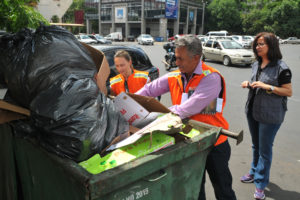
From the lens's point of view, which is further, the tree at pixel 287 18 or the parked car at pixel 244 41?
the tree at pixel 287 18

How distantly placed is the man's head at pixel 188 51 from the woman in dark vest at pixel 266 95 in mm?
1051

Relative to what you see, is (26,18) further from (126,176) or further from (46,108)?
(126,176)

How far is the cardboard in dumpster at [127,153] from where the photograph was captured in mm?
1430

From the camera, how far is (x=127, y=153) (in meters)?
1.56

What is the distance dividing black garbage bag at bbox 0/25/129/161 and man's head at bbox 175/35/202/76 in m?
0.77

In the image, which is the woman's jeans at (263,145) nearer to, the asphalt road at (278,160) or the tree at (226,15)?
the asphalt road at (278,160)

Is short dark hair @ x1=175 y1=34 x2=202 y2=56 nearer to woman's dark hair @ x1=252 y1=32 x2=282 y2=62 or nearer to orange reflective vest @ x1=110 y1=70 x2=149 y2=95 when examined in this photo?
woman's dark hair @ x1=252 y1=32 x2=282 y2=62

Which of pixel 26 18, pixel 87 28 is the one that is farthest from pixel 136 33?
Result: pixel 26 18

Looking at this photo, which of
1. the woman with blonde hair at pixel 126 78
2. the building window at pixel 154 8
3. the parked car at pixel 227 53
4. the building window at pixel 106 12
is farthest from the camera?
the building window at pixel 106 12

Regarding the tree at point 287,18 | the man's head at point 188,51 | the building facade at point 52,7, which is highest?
the tree at point 287,18

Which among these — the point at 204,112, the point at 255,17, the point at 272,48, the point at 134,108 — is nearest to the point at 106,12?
the point at 255,17

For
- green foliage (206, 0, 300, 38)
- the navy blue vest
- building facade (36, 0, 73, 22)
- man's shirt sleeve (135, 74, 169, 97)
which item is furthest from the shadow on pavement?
green foliage (206, 0, 300, 38)

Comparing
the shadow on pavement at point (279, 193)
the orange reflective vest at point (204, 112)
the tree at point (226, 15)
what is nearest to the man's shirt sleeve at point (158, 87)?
the orange reflective vest at point (204, 112)

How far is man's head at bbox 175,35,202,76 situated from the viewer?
2.13 metres
